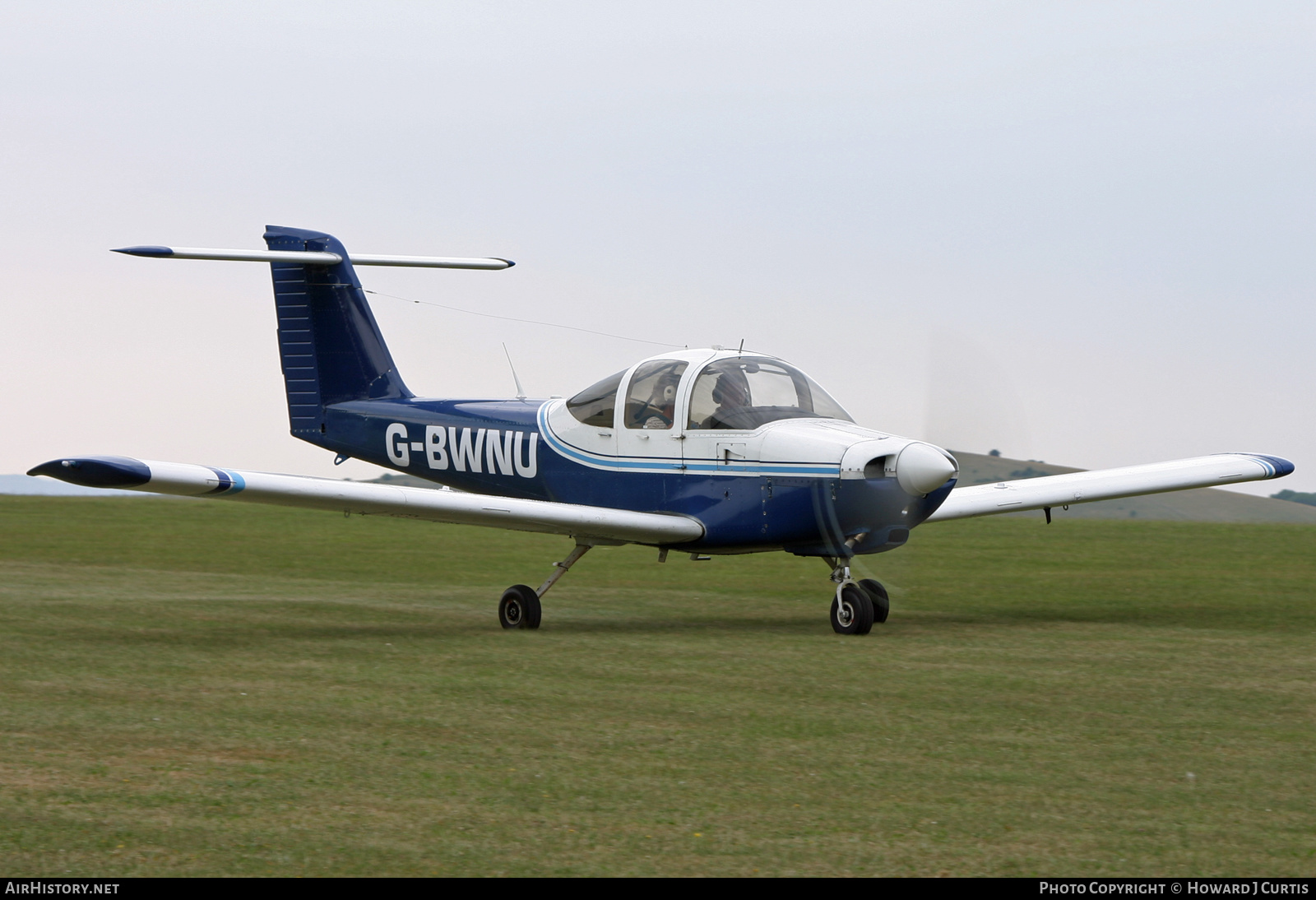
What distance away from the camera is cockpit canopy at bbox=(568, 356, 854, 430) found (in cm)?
1272

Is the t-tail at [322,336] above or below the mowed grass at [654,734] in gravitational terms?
above

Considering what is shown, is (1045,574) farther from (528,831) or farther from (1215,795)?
(528,831)

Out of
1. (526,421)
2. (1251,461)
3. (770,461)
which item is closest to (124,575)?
(526,421)

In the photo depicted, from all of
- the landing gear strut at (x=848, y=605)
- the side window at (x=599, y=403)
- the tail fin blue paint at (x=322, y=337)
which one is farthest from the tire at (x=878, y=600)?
the tail fin blue paint at (x=322, y=337)

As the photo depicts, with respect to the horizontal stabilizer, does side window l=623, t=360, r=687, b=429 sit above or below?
below

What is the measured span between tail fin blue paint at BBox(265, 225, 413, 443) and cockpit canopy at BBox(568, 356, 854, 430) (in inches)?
166

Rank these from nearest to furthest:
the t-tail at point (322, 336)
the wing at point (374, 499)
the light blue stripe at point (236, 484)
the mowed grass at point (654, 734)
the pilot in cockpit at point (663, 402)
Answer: the mowed grass at point (654, 734), the wing at point (374, 499), the light blue stripe at point (236, 484), the pilot in cockpit at point (663, 402), the t-tail at point (322, 336)

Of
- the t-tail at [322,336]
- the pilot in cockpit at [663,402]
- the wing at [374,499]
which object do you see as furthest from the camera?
the t-tail at [322,336]

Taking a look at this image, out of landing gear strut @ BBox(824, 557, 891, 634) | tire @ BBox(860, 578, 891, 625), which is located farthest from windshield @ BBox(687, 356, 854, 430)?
tire @ BBox(860, 578, 891, 625)

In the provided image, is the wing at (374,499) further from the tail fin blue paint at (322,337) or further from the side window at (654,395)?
the tail fin blue paint at (322,337)

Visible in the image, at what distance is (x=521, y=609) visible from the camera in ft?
41.1

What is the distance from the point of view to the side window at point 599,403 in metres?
13.5

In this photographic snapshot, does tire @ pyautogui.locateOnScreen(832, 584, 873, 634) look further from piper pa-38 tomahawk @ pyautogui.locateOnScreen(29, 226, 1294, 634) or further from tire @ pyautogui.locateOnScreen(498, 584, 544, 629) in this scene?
tire @ pyautogui.locateOnScreen(498, 584, 544, 629)

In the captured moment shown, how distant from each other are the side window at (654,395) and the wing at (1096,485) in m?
2.93
